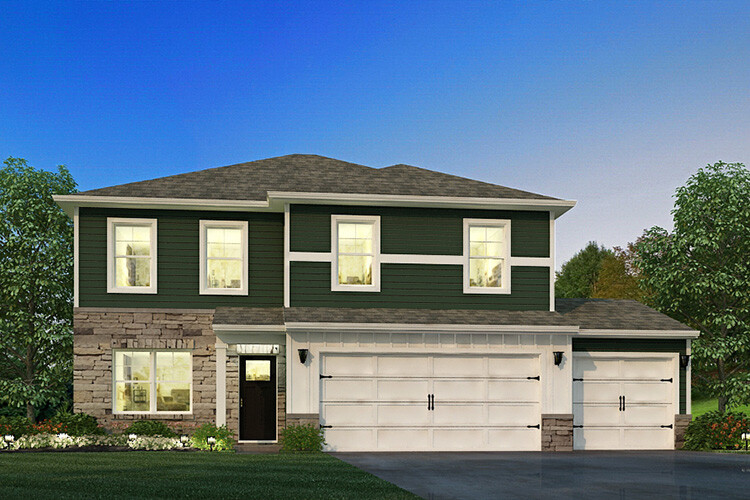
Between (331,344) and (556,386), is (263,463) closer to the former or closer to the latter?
(331,344)

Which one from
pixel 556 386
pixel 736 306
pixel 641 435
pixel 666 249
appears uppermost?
pixel 666 249

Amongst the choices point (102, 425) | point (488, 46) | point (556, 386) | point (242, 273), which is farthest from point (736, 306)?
point (102, 425)

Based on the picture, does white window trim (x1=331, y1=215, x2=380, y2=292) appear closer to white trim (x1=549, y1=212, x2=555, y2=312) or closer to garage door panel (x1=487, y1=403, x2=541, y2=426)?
garage door panel (x1=487, y1=403, x2=541, y2=426)

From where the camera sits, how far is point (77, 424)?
17656 mm

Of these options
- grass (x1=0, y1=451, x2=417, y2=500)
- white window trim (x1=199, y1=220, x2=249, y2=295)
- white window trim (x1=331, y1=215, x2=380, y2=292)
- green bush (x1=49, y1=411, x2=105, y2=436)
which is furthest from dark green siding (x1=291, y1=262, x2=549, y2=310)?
green bush (x1=49, y1=411, x2=105, y2=436)

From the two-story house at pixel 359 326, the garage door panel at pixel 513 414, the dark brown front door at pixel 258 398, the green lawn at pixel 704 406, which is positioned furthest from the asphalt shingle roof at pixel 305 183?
the green lawn at pixel 704 406

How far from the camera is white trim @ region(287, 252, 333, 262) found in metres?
18.5

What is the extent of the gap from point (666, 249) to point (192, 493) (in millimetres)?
18733

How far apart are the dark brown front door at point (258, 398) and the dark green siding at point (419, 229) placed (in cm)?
289

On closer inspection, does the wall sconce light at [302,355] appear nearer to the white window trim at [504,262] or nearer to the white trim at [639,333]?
the white window trim at [504,262]

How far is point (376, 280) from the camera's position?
61.7ft

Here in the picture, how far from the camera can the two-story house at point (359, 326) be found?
18.1m

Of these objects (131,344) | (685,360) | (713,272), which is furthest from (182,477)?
(713,272)

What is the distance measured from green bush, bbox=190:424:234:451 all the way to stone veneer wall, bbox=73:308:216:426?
0.60 metres
